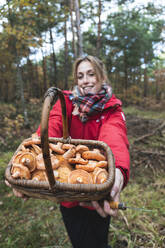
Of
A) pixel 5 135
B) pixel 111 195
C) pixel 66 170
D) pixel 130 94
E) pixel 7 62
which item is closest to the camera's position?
pixel 111 195

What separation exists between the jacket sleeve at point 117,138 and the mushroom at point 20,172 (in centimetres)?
65

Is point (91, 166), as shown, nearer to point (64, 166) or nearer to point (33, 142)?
point (64, 166)

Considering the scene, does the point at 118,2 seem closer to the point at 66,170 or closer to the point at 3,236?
the point at 66,170

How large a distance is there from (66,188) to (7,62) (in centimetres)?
1075

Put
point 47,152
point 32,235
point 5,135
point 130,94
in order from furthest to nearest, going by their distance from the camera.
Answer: point 130,94 → point 5,135 → point 32,235 → point 47,152

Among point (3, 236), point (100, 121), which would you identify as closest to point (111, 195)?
point (100, 121)

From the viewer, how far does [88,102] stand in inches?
64.6

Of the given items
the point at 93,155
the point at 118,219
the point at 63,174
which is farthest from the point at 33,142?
the point at 118,219

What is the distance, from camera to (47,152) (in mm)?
854

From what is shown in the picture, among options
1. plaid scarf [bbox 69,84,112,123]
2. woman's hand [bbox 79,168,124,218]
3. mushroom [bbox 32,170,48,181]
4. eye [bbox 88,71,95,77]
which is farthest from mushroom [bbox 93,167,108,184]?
eye [bbox 88,71,95,77]

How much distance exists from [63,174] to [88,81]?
1115 mm

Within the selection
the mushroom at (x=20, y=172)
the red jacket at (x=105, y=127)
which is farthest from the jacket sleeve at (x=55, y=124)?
the mushroom at (x=20, y=172)

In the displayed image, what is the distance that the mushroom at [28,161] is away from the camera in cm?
105

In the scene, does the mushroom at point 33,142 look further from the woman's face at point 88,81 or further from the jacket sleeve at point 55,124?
the woman's face at point 88,81
